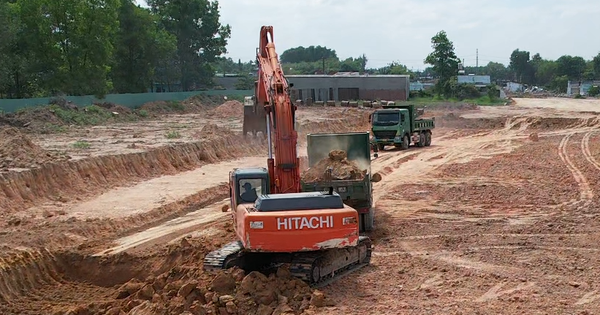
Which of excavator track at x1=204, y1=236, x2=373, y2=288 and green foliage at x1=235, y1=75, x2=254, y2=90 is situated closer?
excavator track at x1=204, y1=236, x2=373, y2=288

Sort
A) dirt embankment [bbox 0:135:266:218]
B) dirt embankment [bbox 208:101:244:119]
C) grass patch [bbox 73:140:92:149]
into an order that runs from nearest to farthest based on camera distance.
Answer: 1. dirt embankment [bbox 0:135:266:218]
2. grass patch [bbox 73:140:92:149]
3. dirt embankment [bbox 208:101:244:119]

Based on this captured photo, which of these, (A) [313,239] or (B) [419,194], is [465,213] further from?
(A) [313,239]

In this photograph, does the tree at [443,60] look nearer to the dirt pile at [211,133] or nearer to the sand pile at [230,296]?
the dirt pile at [211,133]

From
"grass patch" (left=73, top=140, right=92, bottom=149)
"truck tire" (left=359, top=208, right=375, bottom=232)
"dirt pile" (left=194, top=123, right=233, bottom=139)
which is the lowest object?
"truck tire" (left=359, top=208, right=375, bottom=232)

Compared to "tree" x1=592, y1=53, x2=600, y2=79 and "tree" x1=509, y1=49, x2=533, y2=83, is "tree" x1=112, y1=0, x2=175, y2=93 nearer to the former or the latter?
"tree" x1=592, y1=53, x2=600, y2=79

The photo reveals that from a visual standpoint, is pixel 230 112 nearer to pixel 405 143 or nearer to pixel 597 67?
pixel 405 143

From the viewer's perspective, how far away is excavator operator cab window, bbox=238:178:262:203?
47.4 ft

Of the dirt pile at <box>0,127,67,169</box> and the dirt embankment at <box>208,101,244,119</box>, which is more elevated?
the dirt pile at <box>0,127,67,169</box>

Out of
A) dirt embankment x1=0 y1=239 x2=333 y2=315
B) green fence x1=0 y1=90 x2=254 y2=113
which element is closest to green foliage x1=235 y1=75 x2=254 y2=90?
green fence x1=0 y1=90 x2=254 y2=113

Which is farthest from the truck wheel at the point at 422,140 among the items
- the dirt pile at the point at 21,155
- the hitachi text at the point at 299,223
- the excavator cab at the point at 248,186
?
the hitachi text at the point at 299,223

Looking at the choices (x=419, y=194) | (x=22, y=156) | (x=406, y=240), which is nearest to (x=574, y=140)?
(x=419, y=194)

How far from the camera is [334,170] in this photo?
1672 centimetres

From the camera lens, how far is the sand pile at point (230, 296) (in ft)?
37.1

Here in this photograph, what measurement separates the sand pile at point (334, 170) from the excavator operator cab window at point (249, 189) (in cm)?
198
